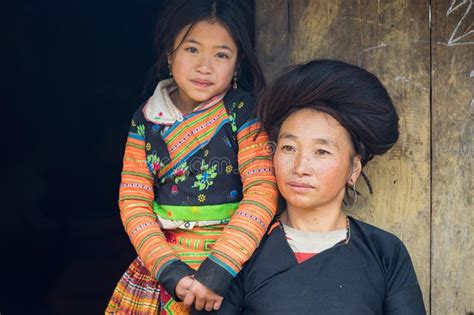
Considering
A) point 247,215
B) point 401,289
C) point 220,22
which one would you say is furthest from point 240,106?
point 401,289

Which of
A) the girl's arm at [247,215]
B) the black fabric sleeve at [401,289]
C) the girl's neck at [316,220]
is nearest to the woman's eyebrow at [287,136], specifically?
the girl's arm at [247,215]

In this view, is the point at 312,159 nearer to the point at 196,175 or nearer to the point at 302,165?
the point at 302,165

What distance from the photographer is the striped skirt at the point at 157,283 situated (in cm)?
246

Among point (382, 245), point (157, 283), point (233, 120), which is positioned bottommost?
point (157, 283)

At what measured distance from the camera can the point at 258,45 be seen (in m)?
2.74

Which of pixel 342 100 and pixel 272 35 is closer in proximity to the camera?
pixel 342 100

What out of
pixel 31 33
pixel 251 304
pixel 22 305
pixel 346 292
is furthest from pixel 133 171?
pixel 31 33

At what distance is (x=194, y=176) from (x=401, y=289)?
0.71 meters

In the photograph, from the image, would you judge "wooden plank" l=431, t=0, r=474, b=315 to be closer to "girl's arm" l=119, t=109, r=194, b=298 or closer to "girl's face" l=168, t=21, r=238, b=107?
"girl's face" l=168, t=21, r=238, b=107

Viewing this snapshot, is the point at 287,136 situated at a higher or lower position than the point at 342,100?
lower

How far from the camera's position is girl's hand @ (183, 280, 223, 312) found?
226cm

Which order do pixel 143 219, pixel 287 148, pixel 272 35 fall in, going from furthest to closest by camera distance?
pixel 272 35 < pixel 143 219 < pixel 287 148

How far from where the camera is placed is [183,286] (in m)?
2.28

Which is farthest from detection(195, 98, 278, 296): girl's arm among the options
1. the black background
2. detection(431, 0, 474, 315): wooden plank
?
the black background
